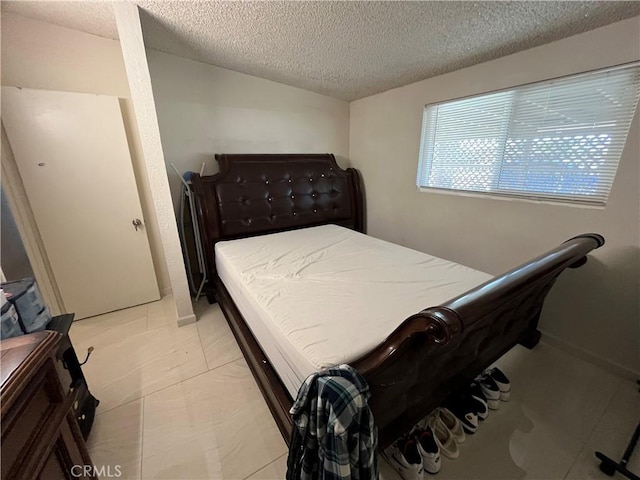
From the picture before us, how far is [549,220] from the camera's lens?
184cm

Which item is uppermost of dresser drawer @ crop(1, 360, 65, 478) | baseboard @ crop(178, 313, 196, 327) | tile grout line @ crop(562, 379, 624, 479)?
dresser drawer @ crop(1, 360, 65, 478)

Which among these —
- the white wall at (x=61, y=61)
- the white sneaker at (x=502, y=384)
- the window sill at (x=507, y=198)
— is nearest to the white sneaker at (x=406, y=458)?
the white sneaker at (x=502, y=384)

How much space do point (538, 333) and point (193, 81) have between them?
358 cm

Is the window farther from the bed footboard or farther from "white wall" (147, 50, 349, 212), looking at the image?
"white wall" (147, 50, 349, 212)

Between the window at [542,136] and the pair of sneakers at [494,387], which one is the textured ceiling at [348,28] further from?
the pair of sneakers at [494,387]

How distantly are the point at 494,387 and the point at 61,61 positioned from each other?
3.78m

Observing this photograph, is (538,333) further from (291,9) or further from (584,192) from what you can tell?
(291,9)

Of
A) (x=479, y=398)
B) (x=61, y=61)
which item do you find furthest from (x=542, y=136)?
(x=61, y=61)

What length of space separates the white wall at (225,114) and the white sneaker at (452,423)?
2.74 metres

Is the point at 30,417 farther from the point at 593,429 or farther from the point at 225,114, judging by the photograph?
the point at 225,114

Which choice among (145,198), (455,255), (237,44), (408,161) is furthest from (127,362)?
(408,161)

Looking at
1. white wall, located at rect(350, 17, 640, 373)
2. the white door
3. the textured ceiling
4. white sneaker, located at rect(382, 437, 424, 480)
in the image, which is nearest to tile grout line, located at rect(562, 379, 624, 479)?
white wall, located at rect(350, 17, 640, 373)

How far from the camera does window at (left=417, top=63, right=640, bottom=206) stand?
61.2 inches

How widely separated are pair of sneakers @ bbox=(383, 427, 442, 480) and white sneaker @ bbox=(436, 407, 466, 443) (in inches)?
6.3
